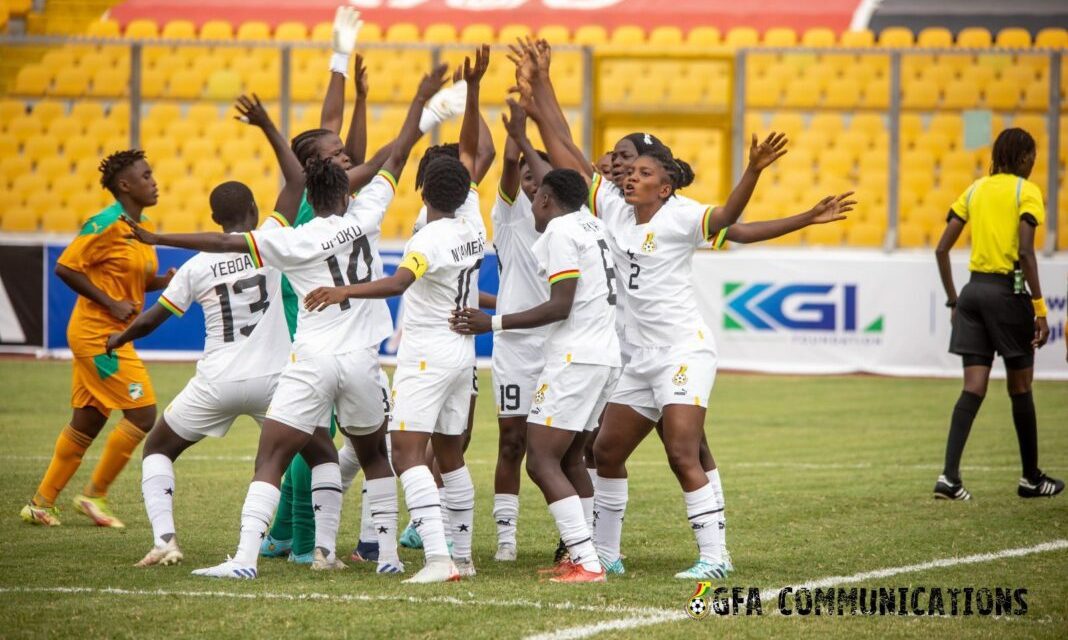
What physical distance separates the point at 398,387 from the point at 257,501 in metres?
0.89

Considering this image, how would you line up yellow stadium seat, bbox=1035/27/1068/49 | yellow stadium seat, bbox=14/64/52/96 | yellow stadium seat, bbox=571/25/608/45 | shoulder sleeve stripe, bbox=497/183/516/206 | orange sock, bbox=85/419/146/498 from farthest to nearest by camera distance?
yellow stadium seat, bbox=571/25/608/45 → yellow stadium seat, bbox=1035/27/1068/49 → yellow stadium seat, bbox=14/64/52/96 → orange sock, bbox=85/419/146/498 → shoulder sleeve stripe, bbox=497/183/516/206

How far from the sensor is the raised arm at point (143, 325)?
24.7 feet

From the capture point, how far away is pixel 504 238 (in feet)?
26.2

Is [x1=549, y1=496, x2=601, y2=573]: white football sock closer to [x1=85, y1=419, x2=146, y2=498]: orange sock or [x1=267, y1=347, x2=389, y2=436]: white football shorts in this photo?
[x1=267, y1=347, x2=389, y2=436]: white football shorts

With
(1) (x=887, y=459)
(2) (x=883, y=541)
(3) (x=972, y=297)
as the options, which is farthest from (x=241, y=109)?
(1) (x=887, y=459)

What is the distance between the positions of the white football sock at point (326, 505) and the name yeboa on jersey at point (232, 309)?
0.62 m

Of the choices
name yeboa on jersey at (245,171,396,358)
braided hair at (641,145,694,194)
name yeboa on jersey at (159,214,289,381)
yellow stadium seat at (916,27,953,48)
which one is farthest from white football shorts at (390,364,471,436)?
yellow stadium seat at (916,27,953,48)

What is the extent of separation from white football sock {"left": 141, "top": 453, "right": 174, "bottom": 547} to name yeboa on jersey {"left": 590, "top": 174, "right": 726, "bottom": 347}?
2.58 meters

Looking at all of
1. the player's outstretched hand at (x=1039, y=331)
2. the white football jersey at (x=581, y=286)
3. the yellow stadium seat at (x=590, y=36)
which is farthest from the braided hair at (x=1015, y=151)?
the yellow stadium seat at (x=590, y=36)

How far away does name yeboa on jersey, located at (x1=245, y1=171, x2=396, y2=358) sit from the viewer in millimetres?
6840

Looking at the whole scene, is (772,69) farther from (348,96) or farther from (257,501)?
(257,501)

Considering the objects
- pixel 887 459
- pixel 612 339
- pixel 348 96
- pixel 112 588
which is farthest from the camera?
pixel 348 96

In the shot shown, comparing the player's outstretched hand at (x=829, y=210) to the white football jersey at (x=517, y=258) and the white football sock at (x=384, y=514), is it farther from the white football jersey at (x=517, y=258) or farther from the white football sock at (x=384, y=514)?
the white football sock at (x=384, y=514)

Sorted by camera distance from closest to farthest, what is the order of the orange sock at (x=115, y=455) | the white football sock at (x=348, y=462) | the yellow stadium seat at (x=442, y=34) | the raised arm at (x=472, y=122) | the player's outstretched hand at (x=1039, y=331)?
1. the raised arm at (x=472, y=122)
2. the white football sock at (x=348, y=462)
3. the orange sock at (x=115, y=455)
4. the player's outstretched hand at (x=1039, y=331)
5. the yellow stadium seat at (x=442, y=34)
